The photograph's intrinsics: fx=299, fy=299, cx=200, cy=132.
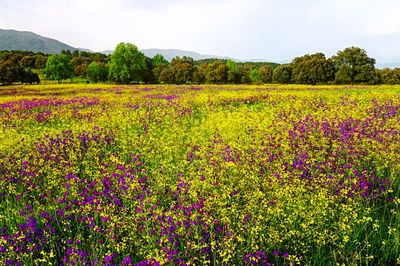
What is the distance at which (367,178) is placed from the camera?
4941 millimetres

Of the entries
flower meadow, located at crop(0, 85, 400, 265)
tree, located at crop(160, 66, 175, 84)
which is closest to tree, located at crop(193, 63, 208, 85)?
tree, located at crop(160, 66, 175, 84)

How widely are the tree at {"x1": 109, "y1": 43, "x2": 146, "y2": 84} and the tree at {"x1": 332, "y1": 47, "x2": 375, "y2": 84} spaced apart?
43.7 metres

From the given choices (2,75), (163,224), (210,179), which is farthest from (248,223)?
(2,75)

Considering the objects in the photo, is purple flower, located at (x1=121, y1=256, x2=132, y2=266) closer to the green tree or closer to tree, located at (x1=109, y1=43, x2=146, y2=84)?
tree, located at (x1=109, y1=43, x2=146, y2=84)

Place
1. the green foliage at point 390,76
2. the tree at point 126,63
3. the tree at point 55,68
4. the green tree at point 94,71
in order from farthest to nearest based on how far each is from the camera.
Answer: the green tree at point 94,71 → the tree at point 55,68 → the green foliage at point 390,76 → the tree at point 126,63

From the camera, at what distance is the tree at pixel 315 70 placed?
65812 millimetres

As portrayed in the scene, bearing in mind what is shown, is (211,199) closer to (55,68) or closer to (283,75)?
(283,75)

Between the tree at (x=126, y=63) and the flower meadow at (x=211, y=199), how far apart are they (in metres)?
59.5

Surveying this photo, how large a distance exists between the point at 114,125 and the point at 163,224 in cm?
770

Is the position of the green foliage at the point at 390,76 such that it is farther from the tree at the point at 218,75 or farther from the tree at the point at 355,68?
the tree at the point at 218,75

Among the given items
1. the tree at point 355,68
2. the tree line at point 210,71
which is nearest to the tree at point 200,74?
the tree line at point 210,71

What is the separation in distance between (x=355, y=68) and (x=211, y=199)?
6653 centimetres

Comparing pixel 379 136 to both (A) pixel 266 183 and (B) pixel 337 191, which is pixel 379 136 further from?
(A) pixel 266 183

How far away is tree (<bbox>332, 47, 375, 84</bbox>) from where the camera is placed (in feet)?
197
